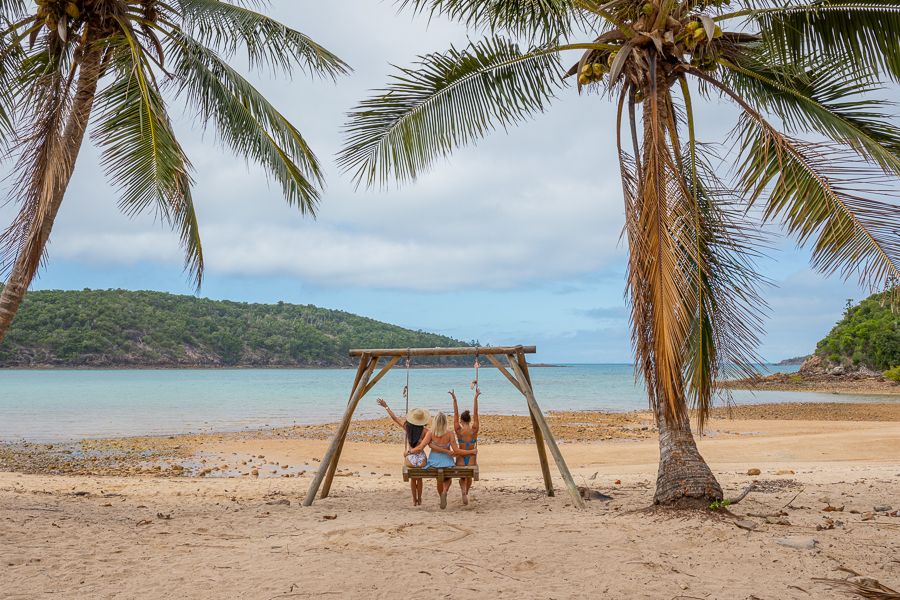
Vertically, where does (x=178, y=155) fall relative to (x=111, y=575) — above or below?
above

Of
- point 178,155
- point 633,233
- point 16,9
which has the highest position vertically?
point 16,9

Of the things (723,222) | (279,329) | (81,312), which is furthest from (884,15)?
(279,329)

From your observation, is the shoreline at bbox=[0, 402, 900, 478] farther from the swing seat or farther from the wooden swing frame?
the swing seat

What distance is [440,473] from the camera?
7066mm

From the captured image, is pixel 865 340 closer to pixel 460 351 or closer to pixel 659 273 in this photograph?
pixel 460 351

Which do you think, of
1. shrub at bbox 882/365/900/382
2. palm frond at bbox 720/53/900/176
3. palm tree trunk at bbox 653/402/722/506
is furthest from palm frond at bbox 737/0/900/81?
shrub at bbox 882/365/900/382

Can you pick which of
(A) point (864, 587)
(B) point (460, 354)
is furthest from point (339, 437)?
(A) point (864, 587)

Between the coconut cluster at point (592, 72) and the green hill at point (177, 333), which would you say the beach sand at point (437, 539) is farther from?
the green hill at point (177, 333)

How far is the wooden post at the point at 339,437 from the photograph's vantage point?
7.68 m

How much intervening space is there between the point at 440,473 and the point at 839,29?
5801 millimetres

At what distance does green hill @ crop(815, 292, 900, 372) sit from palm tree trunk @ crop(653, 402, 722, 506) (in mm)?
42335

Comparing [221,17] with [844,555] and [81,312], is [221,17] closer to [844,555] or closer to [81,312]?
[844,555]

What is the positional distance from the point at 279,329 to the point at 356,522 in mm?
76903

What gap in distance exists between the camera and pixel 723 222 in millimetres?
6457
